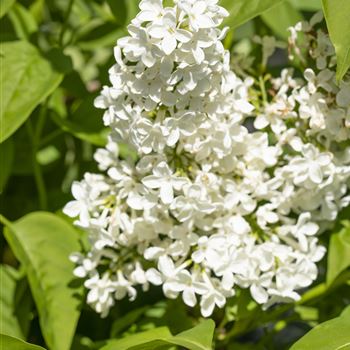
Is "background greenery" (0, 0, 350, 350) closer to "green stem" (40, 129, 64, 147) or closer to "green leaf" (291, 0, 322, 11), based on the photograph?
"green stem" (40, 129, 64, 147)

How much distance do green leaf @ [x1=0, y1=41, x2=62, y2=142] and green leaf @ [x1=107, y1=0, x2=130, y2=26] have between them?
12cm

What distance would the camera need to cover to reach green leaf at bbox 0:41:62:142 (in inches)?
43.4

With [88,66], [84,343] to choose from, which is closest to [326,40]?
[84,343]

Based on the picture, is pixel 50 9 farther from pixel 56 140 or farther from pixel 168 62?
pixel 168 62

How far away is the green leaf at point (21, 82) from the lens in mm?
1104

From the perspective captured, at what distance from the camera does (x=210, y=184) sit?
40.0 inches

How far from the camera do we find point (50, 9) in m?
1.77

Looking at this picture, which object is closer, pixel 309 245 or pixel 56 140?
pixel 309 245

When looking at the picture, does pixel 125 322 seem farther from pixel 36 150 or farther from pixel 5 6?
pixel 5 6

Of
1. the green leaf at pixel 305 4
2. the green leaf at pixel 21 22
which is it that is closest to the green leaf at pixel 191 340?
the green leaf at pixel 21 22

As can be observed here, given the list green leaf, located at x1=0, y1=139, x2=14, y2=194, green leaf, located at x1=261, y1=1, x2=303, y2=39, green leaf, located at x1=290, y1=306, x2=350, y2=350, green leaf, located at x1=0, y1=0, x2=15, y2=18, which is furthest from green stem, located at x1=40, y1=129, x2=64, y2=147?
green leaf, located at x1=290, y1=306, x2=350, y2=350

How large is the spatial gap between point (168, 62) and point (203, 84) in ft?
0.16

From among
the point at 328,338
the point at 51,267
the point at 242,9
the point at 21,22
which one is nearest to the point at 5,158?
the point at 51,267

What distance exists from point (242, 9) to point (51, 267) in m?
0.41
